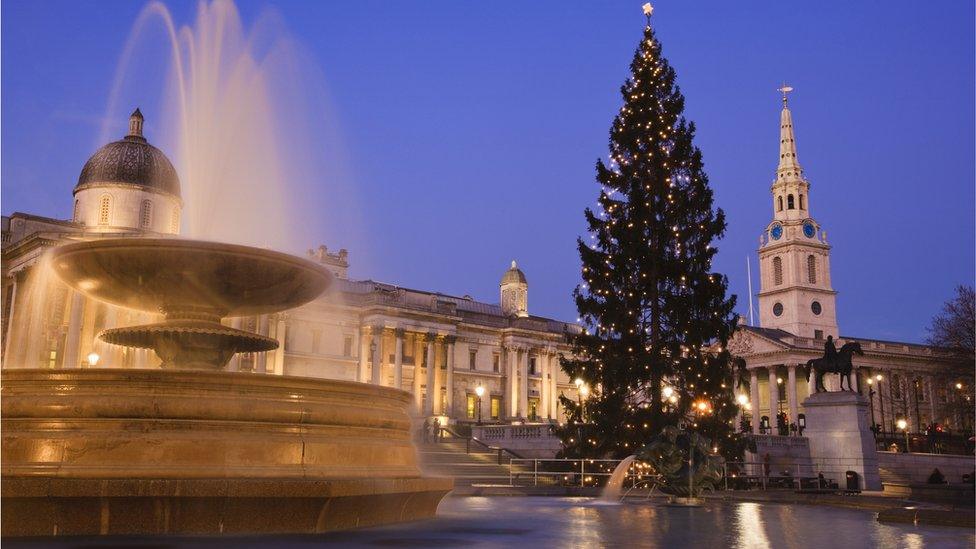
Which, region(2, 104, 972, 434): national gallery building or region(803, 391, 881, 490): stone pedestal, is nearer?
region(803, 391, 881, 490): stone pedestal

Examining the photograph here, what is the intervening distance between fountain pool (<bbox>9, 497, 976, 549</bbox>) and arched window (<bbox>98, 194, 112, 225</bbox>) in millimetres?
47724

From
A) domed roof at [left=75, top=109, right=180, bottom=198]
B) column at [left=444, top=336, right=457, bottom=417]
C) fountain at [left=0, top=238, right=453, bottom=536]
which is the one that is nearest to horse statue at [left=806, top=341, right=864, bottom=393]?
fountain at [left=0, top=238, right=453, bottom=536]

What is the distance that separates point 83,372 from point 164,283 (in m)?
3.59

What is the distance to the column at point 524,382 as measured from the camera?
75.7m

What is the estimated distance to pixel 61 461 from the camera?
8219mm

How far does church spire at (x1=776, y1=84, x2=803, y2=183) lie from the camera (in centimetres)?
9756

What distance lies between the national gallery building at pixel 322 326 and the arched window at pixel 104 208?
0.07m

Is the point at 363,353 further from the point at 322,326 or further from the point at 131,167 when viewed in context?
the point at 131,167

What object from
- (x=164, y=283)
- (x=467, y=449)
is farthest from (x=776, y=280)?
(x=164, y=283)

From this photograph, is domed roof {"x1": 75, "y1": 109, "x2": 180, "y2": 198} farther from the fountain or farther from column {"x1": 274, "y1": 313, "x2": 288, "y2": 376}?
the fountain

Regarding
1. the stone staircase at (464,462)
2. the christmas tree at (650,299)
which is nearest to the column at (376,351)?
the stone staircase at (464,462)

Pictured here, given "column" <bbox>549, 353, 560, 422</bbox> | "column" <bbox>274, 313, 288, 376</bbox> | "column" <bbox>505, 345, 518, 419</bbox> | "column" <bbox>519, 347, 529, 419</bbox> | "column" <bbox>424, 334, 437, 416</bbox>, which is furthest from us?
"column" <bbox>549, 353, 560, 422</bbox>

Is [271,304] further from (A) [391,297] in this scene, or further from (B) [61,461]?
(A) [391,297]

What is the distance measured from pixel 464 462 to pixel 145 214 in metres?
30.0
